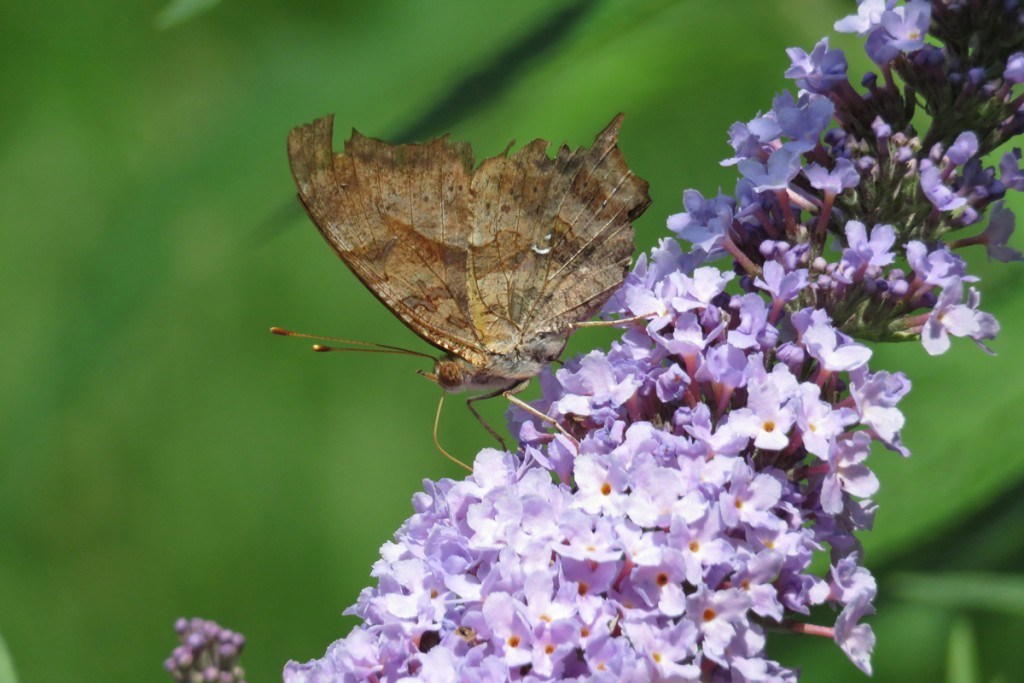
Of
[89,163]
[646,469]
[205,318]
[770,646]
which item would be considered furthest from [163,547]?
[646,469]

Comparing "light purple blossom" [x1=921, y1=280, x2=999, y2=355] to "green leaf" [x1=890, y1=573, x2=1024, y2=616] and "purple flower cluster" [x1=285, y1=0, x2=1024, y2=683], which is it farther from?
"green leaf" [x1=890, y1=573, x2=1024, y2=616]

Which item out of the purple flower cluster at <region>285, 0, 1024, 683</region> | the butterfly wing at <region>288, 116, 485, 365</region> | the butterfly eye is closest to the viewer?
the purple flower cluster at <region>285, 0, 1024, 683</region>

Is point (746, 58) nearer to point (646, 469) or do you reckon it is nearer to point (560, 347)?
point (560, 347)

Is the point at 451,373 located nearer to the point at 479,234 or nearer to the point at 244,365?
the point at 479,234

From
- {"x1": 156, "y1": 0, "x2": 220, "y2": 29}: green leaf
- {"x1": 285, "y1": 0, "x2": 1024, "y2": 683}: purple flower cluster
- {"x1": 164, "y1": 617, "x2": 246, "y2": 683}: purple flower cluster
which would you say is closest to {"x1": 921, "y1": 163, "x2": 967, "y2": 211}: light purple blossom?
{"x1": 285, "y1": 0, "x2": 1024, "y2": 683}: purple flower cluster

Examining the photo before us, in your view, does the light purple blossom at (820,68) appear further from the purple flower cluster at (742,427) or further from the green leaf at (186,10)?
the green leaf at (186,10)

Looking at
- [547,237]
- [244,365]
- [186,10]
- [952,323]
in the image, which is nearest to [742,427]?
[952,323]

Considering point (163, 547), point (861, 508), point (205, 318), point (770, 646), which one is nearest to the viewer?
point (861, 508)
